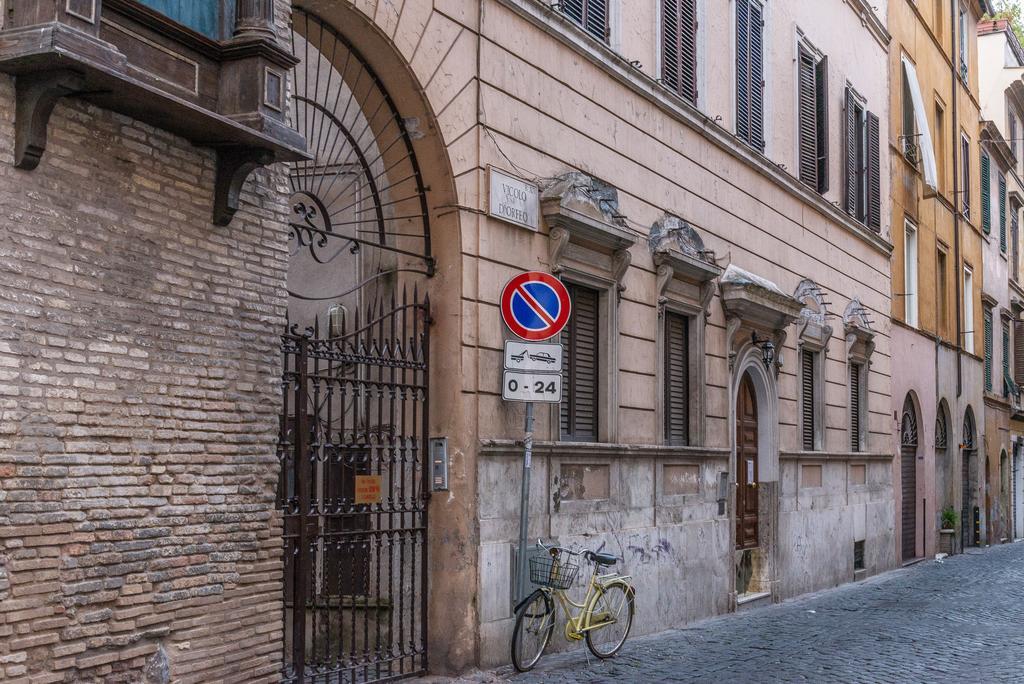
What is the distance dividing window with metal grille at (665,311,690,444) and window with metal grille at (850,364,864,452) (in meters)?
7.20

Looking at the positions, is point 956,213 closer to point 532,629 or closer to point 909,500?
point 909,500

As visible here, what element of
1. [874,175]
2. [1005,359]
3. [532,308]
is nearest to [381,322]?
[532,308]

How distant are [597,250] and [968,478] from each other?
20.5m

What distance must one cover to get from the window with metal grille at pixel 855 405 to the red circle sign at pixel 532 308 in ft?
39.2

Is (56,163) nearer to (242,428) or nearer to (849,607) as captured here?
(242,428)

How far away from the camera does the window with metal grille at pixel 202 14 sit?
272 inches

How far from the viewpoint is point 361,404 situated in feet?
Answer: 35.2

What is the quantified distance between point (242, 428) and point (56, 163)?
1986mm

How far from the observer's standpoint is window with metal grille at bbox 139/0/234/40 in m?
6.91

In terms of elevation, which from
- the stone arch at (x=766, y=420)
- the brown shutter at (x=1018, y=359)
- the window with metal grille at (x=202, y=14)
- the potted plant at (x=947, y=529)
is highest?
the brown shutter at (x=1018, y=359)

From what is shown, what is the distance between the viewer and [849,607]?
15.8 metres

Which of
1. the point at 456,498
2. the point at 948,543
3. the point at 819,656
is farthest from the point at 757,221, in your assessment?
the point at 948,543

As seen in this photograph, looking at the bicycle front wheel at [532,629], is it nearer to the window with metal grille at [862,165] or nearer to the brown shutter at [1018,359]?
the window with metal grille at [862,165]

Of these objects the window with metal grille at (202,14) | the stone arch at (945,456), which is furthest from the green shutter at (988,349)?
the window with metal grille at (202,14)
